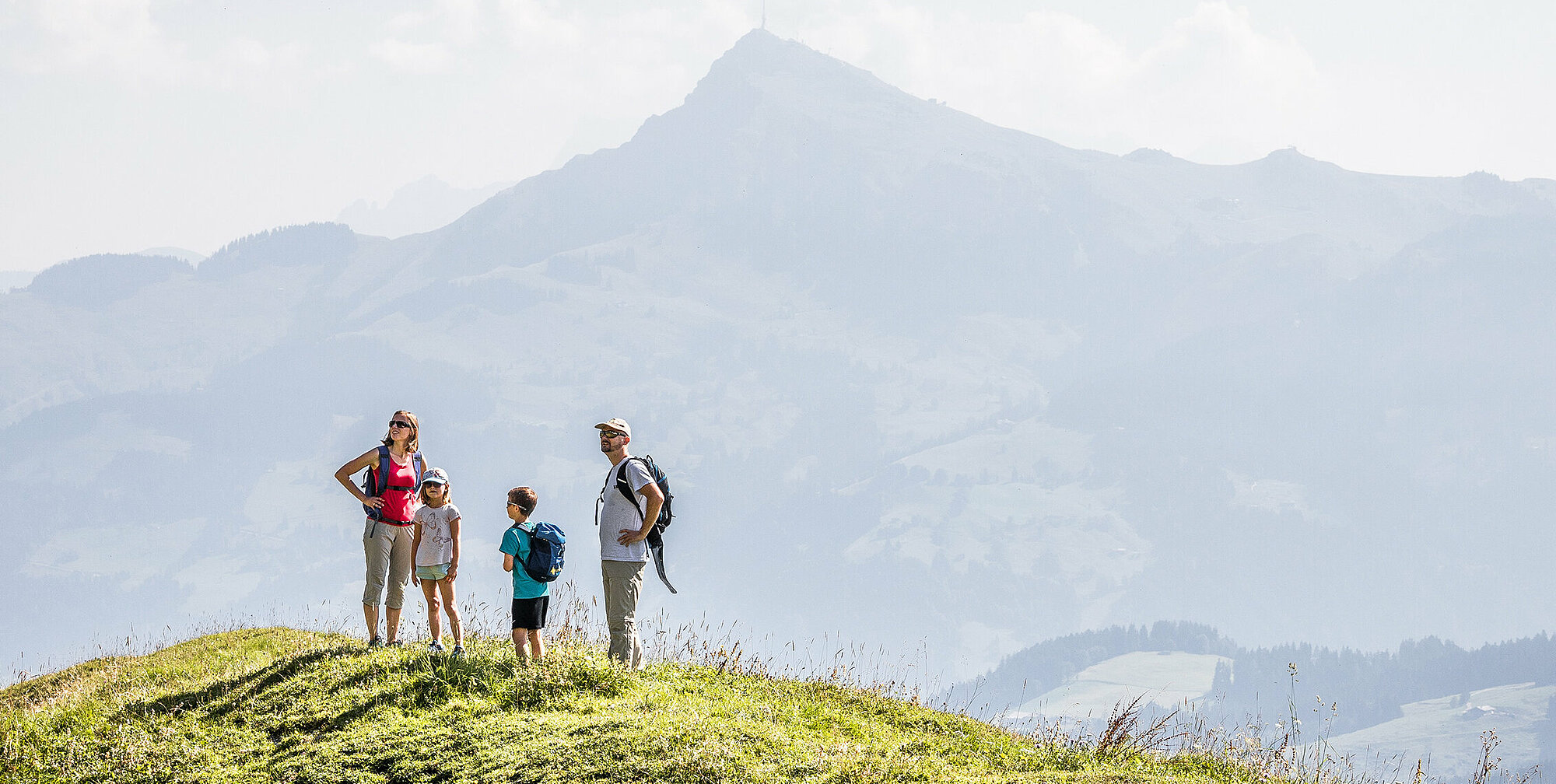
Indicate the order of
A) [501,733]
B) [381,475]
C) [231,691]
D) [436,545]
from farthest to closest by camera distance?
[381,475] < [436,545] < [231,691] < [501,733]

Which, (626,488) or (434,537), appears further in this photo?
(434,537)

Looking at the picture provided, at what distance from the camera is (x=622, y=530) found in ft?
38.1

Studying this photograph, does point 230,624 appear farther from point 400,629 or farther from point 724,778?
point 724,778

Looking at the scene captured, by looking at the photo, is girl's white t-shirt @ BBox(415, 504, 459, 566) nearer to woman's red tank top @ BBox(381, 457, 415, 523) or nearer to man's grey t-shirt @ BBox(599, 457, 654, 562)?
woman's red tank top @ BBox(381, 457, 415, 523)

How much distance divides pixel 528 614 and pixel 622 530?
1.28m

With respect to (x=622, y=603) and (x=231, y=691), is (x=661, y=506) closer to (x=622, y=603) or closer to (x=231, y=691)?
(x=622, y=603)

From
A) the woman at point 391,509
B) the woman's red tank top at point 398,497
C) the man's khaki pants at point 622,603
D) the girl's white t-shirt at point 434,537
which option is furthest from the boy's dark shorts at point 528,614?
the woman's red tank top at point 398,497

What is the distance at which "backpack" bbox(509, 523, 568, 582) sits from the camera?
11.7m

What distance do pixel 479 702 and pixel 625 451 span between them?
2776 millimetres

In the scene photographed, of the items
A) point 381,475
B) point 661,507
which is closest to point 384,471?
point 381,475

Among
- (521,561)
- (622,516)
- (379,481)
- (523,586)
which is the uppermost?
(379,481)

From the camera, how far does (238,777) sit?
9.38m

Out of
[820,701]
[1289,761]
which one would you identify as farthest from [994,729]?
→ [1289,761]

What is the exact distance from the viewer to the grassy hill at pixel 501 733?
920 cm
